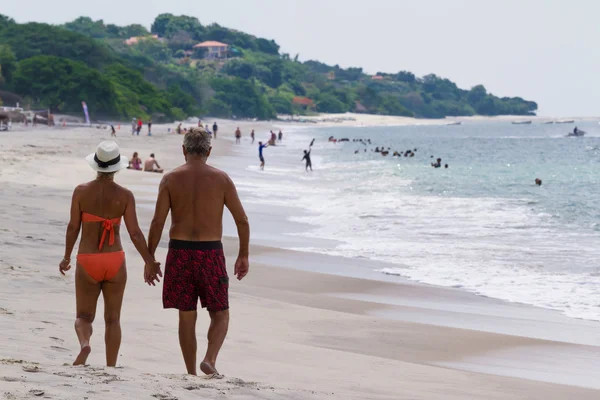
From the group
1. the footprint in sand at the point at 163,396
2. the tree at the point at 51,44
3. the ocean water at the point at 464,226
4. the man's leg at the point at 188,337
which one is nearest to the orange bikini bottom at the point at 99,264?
the man's leg at the point at 188,337

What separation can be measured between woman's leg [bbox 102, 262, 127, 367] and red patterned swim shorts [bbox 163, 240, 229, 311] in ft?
1.06

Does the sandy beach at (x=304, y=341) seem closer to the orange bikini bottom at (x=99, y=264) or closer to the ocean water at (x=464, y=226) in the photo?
the orange bikini bottom at (x=99, y=264)

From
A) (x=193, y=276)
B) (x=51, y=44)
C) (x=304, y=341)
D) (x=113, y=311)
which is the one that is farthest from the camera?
(x=51, y=44)

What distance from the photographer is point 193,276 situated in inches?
230

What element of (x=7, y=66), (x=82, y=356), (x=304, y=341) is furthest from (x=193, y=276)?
(x=7, y=66)

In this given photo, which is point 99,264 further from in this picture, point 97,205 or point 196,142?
point 196,142

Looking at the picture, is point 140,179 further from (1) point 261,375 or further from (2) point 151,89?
(2) point 151,89

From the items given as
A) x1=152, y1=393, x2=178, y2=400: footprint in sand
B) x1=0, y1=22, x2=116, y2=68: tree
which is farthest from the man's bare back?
x1=0, y1=22, x2=116, y2=68: tree

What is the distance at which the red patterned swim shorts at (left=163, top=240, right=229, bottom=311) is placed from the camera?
230 inches

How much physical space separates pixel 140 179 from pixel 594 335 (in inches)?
732

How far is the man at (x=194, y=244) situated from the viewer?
5.84 metres

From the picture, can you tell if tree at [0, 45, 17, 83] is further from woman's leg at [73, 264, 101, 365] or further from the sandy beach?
woman's leg at [73, 264, 101, 365]

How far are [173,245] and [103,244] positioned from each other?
1.49 ft

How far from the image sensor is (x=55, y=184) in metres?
21.3
